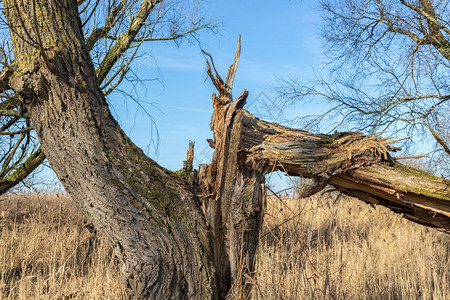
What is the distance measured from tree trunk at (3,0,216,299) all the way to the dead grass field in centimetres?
55

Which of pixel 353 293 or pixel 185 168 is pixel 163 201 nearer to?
pixel 185 168

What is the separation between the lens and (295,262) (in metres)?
4.46

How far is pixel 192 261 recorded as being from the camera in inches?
104

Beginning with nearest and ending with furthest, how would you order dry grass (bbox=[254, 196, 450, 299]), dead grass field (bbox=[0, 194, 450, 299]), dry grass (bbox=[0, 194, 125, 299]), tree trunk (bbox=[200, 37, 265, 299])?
1. tree trunk (bbox=[200, 37, 265, 299])
2. dry grass (bbox=[254, 196, 450, 299])
3. dead grass field (bbox=[0, 194, 450, 299])
4. dry grass (bbox=[0, 194, 125, 299])

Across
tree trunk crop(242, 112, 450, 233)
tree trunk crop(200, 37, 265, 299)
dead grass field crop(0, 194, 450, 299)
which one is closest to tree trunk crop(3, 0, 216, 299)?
→ tree trunk crop(200, 37, 265, 299)

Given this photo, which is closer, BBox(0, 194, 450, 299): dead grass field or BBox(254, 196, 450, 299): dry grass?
BBox(254, 196, 450, 299): dry grass

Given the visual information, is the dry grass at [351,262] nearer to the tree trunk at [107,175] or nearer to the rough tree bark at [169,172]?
the rough tree bark at [169,172]

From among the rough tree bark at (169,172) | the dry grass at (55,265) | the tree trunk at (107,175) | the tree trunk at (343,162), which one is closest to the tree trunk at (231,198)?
the rough tree bark at (169,172)

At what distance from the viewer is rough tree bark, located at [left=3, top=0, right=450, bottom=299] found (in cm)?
257

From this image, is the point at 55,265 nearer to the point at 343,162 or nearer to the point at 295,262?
the point at 295,262

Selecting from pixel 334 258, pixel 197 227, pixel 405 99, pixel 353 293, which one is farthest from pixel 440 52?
pixel 197 227

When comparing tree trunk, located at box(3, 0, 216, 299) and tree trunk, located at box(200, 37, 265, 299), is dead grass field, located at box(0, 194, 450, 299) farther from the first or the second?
tree trunk, located at box(3, 0, 216, 299)

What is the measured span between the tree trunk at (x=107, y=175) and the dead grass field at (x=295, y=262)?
551 millimetres

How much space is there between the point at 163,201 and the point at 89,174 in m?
0.50
